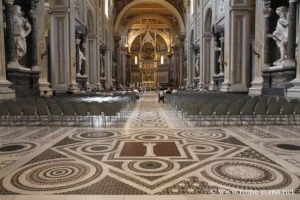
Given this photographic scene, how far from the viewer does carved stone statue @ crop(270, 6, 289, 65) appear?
10.6 metres

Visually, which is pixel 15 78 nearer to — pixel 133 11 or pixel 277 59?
pixel 277 59

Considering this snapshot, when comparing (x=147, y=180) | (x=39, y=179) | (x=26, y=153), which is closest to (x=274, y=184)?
(x=147, y=180)

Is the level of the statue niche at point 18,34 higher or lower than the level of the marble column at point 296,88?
higher

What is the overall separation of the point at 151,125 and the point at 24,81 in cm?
622

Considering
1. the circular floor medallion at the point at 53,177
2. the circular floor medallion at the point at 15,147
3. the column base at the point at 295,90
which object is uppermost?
the column base at the point at 295,90

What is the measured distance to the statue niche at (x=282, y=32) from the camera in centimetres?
1055

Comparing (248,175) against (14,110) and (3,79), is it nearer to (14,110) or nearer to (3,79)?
(14,110)

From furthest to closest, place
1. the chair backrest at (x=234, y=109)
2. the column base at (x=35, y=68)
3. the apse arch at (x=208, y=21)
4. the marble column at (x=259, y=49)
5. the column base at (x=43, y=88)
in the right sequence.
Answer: the apse arch at (x=208, y=21) → the column base at (x=43, y=88) → the marble column at (x=259, y=49) → the column base at (x=35, y=68) → the chair backrest at (x=234, y=109)

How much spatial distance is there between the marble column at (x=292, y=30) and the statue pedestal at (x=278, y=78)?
0.39 meters

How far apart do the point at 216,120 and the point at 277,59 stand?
5.16 m

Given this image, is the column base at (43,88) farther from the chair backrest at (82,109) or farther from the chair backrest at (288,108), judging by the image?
the chair backrest at (288,108)

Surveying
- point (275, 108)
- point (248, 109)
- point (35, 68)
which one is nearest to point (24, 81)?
point (35, 68)

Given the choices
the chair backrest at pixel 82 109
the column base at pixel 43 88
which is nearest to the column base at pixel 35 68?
the column base at pixel 43 88

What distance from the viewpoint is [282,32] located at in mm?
10695
